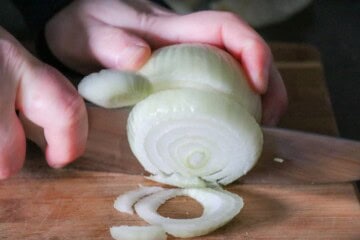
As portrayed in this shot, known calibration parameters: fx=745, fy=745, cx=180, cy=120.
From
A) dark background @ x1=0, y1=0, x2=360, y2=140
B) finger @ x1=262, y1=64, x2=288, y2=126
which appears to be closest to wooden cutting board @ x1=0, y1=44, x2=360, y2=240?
finger @ x1=262, y1=64, x2=288, y2=126

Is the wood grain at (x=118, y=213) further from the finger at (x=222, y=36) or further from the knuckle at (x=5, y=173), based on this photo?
the finger at (x=222, y=36)

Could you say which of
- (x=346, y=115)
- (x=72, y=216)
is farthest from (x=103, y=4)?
(x=346, y=115)

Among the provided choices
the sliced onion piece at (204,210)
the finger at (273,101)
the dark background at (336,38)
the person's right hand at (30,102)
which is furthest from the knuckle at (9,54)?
the dark background at (336,38)

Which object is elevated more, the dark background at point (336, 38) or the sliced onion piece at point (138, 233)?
the sliced onion piece at point (138, 233)

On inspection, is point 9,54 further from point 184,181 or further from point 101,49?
point 184,181

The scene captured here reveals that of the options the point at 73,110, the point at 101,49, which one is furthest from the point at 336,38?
the point at 73,110

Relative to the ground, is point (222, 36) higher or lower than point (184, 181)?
higher
